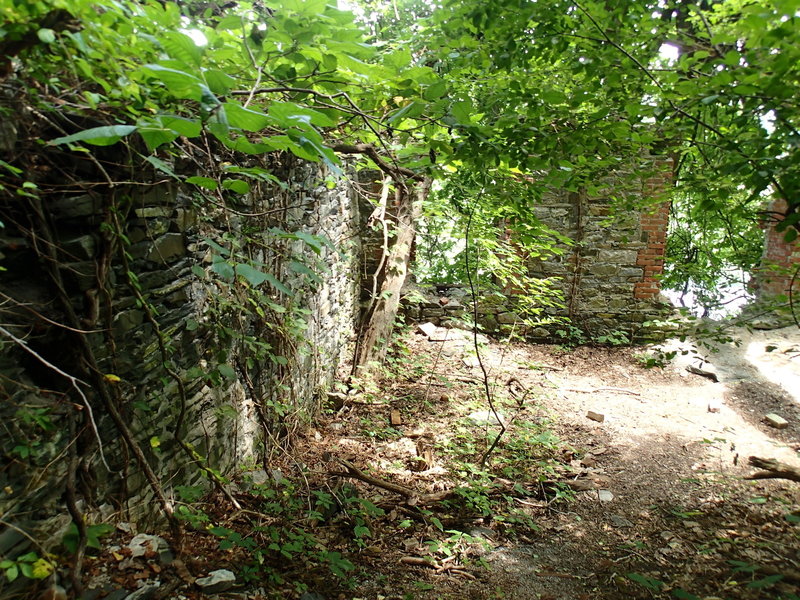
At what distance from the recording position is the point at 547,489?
362 centimetres

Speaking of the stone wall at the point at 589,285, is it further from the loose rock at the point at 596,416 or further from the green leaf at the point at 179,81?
the green leaf at the point at 179,81

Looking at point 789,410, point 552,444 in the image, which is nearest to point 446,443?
point 552,444

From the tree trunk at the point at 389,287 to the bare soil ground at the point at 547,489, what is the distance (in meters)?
0.35

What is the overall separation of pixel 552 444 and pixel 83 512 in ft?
12.0

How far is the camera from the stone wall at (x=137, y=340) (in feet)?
4.91

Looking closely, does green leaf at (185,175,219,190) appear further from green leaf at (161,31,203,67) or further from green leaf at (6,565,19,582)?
green leaf at (6,565,19,582)

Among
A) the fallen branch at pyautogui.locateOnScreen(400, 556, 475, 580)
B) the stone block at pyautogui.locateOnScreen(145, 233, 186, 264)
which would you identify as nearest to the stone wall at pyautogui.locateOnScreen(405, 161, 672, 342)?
the fallen branch at pyautogui.locateOnScreen(400, 556, 475, 580)

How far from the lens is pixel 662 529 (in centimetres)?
303

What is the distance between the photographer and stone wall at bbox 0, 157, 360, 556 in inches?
58.9

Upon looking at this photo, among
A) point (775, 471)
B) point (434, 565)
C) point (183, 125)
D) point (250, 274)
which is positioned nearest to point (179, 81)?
point (183, 125)

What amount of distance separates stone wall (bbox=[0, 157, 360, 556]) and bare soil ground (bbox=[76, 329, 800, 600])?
46 cm

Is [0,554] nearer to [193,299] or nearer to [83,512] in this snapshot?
[83,512]

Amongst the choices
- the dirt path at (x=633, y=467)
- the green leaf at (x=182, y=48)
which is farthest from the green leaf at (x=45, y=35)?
the dirt path at (x=633, y=467)

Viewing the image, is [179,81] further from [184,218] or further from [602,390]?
[602,390]
